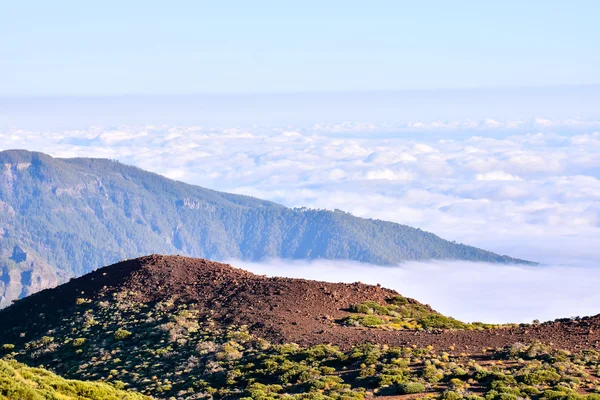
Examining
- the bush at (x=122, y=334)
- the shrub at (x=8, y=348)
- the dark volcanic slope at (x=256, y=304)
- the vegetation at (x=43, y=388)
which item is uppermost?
the dark volcanic slope at (x=256, y=304)

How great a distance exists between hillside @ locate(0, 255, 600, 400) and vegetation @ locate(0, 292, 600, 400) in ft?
0.29

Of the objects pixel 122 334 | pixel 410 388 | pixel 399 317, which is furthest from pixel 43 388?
pixel 399 317

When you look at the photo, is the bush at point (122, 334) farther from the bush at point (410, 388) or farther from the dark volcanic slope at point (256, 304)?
the bush at point (410, 388)

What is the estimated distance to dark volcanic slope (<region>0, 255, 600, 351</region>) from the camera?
43969 mm

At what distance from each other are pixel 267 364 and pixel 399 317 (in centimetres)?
1394

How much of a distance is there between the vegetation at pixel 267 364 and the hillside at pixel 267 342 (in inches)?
3.5

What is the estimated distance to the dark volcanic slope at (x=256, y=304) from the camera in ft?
144

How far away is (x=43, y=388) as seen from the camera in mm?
30297

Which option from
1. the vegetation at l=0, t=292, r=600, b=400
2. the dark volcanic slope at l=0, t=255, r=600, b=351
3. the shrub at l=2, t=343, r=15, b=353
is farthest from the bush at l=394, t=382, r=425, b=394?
the shrub at l=2, t=343, r=15, b=353

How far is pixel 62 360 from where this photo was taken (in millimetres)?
48094

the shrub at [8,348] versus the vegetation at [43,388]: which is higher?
the vegetation at [43,388]

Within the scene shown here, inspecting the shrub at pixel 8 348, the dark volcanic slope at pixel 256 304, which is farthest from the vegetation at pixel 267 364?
the dark volcanic slope at pixel 256 304

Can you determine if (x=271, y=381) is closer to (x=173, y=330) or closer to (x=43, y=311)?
(x=173, y=330)

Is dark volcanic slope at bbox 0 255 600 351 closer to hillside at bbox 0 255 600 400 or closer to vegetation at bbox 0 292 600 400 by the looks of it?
hillside at bbox 0 255 600 400
